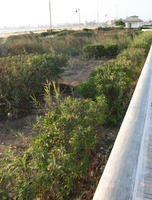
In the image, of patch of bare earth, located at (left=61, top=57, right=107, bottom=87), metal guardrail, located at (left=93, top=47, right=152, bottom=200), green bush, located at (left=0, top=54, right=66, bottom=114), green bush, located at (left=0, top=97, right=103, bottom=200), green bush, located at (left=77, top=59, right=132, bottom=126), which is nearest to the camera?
metal guardrail, located at (left=93, top=47, right=152, bottom=200)

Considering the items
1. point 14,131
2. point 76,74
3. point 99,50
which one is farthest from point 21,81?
point 99,50

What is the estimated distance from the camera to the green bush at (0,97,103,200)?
1.71 metres

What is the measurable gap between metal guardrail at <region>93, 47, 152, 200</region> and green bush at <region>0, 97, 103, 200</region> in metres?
0.64

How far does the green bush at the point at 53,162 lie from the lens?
1708 millimetres

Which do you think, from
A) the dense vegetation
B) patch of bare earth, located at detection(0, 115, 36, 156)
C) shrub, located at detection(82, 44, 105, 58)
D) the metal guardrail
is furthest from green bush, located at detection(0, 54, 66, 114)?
shrub, located at detection(82, 44, 105, 58)

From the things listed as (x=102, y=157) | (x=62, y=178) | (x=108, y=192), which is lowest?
(x=102, y=157)

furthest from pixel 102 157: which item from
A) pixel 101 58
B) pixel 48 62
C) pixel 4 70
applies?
pixel 101 58

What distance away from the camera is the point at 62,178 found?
2096 millimetres

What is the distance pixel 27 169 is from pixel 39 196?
345mm

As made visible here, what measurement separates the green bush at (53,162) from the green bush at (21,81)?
2067 mm

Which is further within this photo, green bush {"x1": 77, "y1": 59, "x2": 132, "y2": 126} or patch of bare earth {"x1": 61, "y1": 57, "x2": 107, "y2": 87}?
patch of bare earth {"x1": 61, "y1": 57, "x2": 107, "y2": 87}

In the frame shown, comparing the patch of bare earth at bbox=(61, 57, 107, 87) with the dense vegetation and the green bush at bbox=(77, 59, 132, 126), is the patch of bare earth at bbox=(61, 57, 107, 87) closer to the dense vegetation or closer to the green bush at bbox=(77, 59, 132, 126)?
the dense vegetation

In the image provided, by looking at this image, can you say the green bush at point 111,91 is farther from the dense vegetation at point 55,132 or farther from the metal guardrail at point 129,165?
the metal guardrail at point 129,165

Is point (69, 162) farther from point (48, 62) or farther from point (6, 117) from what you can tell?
point (48, 62)
